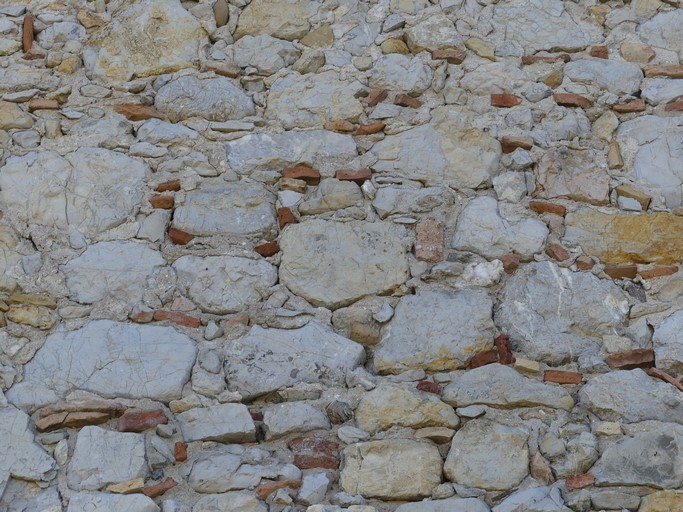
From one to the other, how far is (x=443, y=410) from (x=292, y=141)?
1.15 metres

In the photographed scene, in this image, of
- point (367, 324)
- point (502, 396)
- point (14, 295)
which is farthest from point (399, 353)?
point (14, 295)

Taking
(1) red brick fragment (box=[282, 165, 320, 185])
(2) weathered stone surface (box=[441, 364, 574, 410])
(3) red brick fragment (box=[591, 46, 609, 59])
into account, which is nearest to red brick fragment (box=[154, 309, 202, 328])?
(1) red brick fragment (box=[282, 165, 320, 185])

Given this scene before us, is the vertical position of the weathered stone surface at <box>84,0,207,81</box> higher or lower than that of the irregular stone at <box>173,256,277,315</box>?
higher

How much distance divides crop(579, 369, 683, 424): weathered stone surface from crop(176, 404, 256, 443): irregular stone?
3.21 feet

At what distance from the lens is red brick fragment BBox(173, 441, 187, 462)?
8.87ft

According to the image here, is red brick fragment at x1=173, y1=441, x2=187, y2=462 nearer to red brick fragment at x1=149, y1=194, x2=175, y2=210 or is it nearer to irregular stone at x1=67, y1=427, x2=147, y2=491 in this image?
irregular stone at x1=67, y1=427, x2=147, y2=491

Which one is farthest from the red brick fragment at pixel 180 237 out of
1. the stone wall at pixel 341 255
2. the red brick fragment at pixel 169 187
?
the red brick fragment at pixel 169 187

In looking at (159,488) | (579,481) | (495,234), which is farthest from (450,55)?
(159,488)

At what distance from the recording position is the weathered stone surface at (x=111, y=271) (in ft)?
10.0

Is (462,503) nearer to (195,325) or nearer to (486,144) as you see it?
(195,325)

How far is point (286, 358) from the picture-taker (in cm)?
291

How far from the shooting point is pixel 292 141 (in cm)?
338

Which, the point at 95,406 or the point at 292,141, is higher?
the point at 292,141

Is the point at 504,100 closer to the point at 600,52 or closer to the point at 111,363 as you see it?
the point at 600,52
